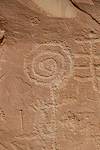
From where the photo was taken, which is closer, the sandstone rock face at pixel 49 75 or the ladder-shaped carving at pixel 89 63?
the sandstone rock face at pixel 49 75

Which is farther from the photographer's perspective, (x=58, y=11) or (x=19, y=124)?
(x=58, y=11)

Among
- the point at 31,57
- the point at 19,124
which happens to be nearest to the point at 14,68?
the point at 31,57

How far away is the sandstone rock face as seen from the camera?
1.83 metres

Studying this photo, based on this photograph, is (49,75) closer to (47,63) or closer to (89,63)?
(47,63)

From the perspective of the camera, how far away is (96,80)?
197 cm

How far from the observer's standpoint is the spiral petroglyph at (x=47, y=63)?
1.92 meters

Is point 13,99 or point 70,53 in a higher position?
point 70,53

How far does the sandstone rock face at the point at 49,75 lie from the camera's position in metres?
1.83

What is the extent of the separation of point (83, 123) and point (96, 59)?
415 millimetres

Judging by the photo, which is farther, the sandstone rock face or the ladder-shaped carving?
the ladder-shaped carving

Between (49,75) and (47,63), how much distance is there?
0.08 metres

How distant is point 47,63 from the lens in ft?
6.40

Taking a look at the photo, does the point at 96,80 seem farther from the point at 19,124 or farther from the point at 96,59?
the point at 19,124

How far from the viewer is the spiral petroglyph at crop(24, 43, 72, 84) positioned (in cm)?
192
